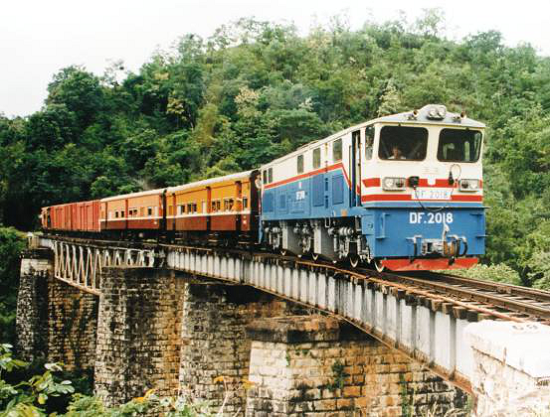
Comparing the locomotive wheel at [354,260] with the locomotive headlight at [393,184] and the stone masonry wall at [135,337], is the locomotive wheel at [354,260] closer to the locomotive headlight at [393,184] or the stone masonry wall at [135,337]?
the locomotive headlight at [393,184]

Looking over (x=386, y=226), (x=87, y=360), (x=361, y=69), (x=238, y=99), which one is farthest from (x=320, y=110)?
(x=386, y=226)

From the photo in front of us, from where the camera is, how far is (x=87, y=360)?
3769 cm

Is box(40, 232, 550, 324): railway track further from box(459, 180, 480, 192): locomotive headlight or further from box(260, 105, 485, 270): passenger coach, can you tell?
box(459, 180, 480, 192): locomotive headlight

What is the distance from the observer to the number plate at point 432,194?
12188 mm

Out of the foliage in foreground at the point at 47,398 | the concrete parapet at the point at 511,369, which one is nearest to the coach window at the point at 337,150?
the foliage in foreground at the point at 47,398

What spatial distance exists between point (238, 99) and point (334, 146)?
177 ft

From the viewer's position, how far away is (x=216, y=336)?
68.5ft

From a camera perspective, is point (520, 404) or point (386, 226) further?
point (386, 226)

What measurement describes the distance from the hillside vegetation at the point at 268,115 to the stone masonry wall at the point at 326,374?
2565 centimetres

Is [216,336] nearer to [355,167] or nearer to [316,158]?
[316,158]

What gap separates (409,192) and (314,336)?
11.1 feet

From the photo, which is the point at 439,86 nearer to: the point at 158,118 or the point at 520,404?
the point at 158,118

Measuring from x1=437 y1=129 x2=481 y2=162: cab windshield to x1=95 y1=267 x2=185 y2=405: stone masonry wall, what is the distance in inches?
609

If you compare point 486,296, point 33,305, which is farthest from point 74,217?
point 486,296
